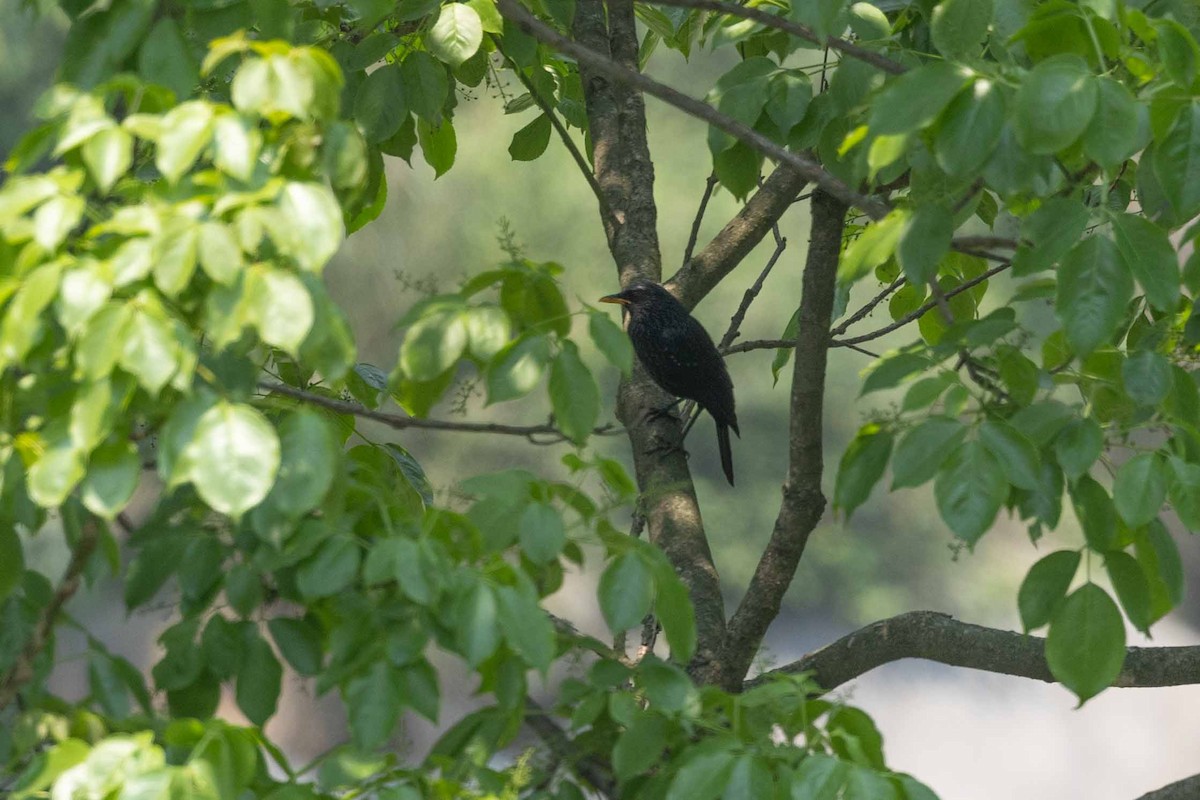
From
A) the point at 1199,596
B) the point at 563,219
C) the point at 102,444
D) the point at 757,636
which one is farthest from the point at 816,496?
the point at 1199,596

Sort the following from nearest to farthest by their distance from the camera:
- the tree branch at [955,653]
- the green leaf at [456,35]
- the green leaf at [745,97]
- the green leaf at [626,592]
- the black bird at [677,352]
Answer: the green leaf at [626,592]
the green leaf at [745,97]
the green leaf at [456,35]
the tree branch at [955,653]
the black bird at [677,352]

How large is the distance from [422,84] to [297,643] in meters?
0.80

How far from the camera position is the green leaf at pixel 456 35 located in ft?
4.58

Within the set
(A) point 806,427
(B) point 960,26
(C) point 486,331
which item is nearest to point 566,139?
(A) point 806,427

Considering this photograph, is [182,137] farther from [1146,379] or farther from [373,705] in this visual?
[1146,379]

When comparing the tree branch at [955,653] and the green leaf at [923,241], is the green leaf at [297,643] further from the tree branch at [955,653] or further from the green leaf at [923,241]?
the tree branch at [955,653]

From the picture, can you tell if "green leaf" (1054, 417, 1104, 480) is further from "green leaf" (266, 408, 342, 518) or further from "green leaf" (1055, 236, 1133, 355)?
"green leaf" (266, 408, 342, 518)

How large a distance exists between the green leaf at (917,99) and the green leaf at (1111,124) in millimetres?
86

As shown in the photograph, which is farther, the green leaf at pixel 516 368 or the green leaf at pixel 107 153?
the green leaf at pixel 516 368

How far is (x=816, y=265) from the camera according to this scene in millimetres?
1326

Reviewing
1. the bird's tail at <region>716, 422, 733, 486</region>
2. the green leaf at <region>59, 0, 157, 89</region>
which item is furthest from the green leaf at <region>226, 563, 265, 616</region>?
the bird's tail at <region>716, 422, 733, 486</region>

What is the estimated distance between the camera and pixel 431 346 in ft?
2.91

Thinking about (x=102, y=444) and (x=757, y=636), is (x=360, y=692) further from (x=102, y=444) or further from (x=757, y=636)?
(x=757, y=636)

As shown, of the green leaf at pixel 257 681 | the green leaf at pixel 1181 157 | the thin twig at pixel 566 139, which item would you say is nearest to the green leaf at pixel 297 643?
the green leaf at pixel 257 681
